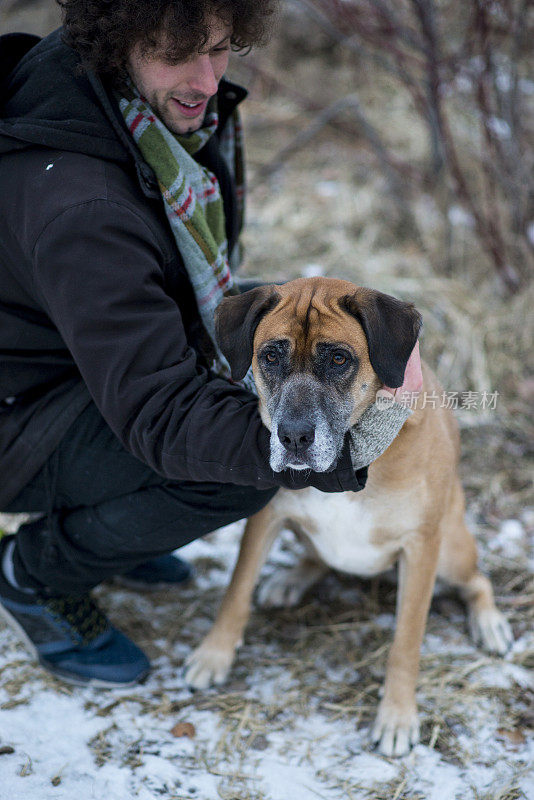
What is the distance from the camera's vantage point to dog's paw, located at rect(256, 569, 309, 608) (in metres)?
3.39

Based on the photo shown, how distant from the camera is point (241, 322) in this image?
8.03ft

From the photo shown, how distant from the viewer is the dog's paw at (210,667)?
2.90 metres

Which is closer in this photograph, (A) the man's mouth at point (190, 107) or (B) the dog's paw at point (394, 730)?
(A) the man's mouth at point (190, 107)

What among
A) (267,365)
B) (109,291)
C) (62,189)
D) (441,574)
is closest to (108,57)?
(62,189)

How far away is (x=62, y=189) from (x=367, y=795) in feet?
7.12

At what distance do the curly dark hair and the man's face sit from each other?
0.11 feet

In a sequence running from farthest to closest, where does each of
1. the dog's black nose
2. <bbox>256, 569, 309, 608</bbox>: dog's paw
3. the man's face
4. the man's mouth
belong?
<bbox>256, 569, 309, 608</bbox>: dog's paw < the man's mouth < the man's face < the dog's black nose

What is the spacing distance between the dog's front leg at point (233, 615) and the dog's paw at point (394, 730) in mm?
622

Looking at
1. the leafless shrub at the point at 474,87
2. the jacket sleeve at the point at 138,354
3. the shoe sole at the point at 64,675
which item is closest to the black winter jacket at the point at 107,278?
the jacket sleeve at the point at 138,354

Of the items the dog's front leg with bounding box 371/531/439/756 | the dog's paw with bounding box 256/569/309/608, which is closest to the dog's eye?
the dog's front leg with bounding box 371/531/439/756

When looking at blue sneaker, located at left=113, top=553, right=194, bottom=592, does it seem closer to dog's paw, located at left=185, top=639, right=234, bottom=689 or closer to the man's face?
dog's paw, located at left=185, top=639, right=234, bottom=689

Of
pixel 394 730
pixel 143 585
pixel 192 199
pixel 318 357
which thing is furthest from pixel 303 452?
pixel 143 585

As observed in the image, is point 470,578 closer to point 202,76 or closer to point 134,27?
point 202,76

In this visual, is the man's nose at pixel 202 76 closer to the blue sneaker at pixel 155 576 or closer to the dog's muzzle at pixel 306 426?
the dog's muzzle at pixel 306 426
